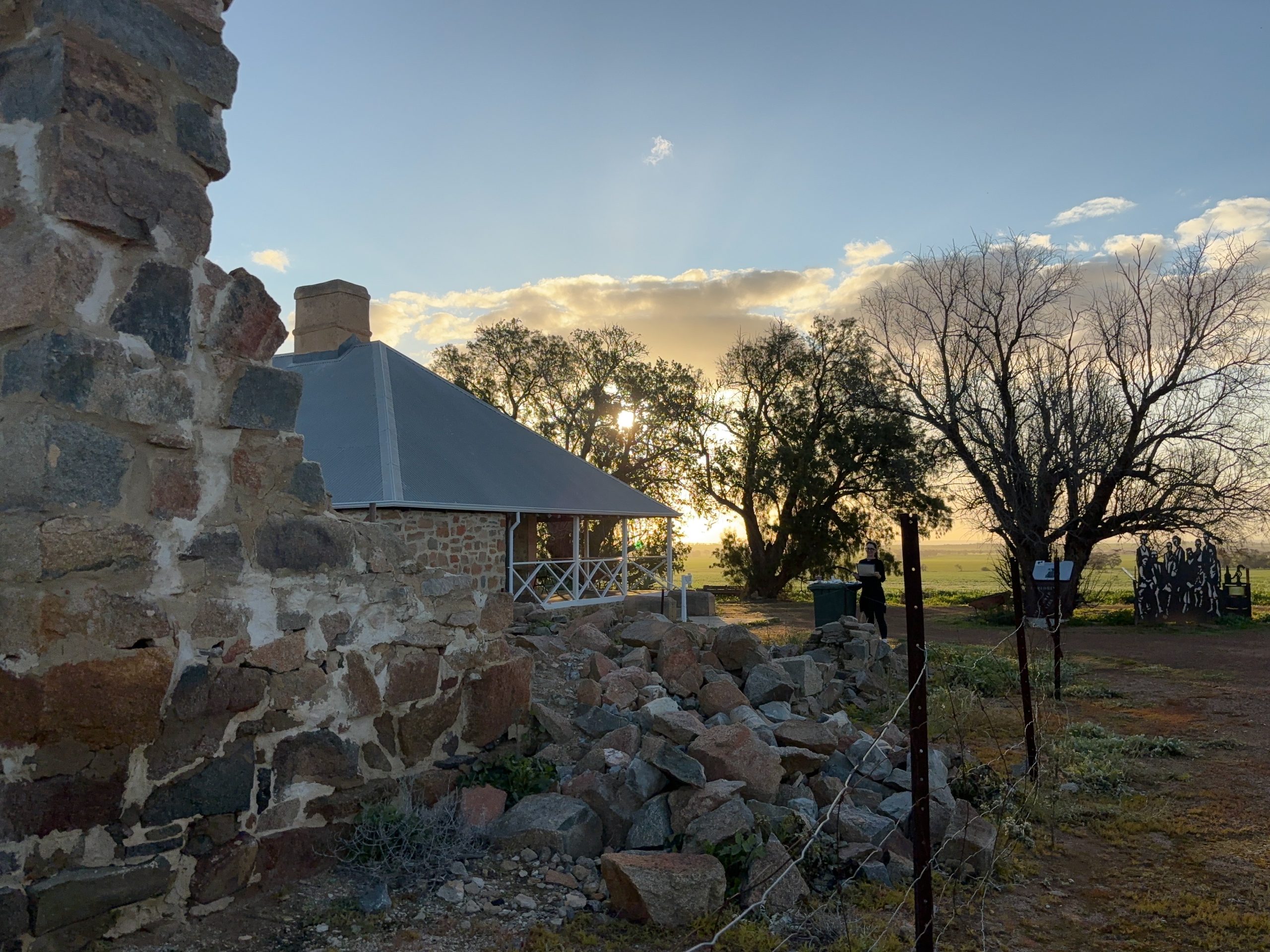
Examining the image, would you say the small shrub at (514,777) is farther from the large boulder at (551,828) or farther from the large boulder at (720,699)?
the large boulder at (720,699)

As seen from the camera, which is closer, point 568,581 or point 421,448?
point 421,448

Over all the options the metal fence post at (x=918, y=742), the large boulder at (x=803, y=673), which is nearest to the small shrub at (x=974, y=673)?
the large boulder at (x=803, y=673)

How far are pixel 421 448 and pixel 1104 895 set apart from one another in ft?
37.8

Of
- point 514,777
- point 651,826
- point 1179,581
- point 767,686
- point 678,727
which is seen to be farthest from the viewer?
point 1179,581

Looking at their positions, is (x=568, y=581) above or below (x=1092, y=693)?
above

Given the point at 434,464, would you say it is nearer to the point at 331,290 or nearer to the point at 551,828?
the point at 331,290

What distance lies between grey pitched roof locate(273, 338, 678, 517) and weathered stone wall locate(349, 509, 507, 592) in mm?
319

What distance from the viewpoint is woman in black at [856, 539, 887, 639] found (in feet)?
43.3

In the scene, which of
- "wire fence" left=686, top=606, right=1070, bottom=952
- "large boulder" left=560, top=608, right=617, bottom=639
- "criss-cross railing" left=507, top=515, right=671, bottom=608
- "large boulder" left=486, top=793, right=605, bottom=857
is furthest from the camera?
"criss-cross railing" left=507, top=515, right=671, bottom=608

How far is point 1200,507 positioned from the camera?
20125mm

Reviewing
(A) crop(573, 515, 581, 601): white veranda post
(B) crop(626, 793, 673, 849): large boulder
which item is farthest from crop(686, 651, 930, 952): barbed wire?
(A) crop(573, 515, 581, 601): white veranda post

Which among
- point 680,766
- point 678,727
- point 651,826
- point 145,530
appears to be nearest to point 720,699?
point 678,727

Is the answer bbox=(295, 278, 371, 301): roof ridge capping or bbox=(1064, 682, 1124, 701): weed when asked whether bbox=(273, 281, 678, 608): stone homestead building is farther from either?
bbox=(1064, 682, 1124, 701): weed

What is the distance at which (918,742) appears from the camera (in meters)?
3.38
